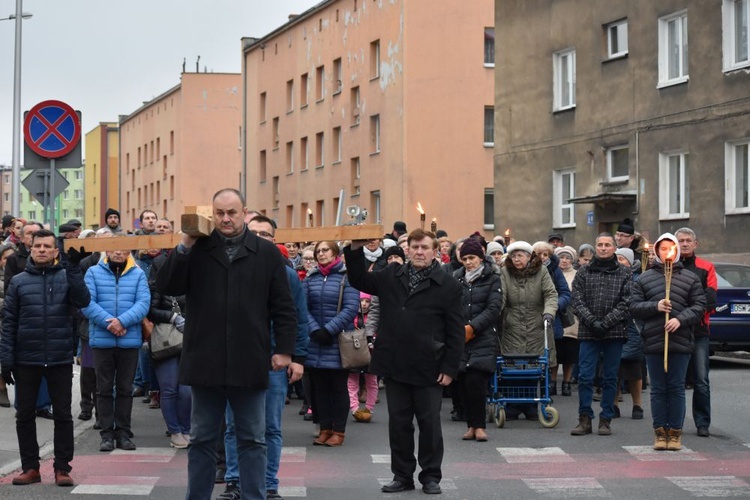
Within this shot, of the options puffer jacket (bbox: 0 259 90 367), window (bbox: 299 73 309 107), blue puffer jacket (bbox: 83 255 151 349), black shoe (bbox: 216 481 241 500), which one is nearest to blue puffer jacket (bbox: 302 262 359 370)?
blue puffer jacket (bbox: 83 255 151 349)

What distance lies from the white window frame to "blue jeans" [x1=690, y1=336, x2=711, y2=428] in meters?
17.6

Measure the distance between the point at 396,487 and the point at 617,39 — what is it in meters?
24.2

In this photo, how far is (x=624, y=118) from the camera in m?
32.0

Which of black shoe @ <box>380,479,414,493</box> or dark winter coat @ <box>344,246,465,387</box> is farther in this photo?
dark winter coat @ <box>344,246,465,387</box>

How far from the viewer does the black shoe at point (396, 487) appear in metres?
10.1

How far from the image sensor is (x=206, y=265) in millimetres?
7883

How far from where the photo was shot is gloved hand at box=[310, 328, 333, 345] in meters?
13.2

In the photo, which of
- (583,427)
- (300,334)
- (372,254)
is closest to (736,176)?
(372,254)

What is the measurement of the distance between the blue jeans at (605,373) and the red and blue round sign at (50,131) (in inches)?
226

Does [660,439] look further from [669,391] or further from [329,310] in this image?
[329,310]

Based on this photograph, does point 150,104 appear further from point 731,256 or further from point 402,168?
point 731,256

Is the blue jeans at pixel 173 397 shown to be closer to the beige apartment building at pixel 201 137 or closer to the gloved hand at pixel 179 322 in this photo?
the gloved hand at pixel 179 322

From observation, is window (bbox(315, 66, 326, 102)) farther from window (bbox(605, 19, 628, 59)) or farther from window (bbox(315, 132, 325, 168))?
window (bbox(605, 19, 628, 59))

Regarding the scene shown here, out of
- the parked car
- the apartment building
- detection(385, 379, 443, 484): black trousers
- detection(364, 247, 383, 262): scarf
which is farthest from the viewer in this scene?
the apartment building
